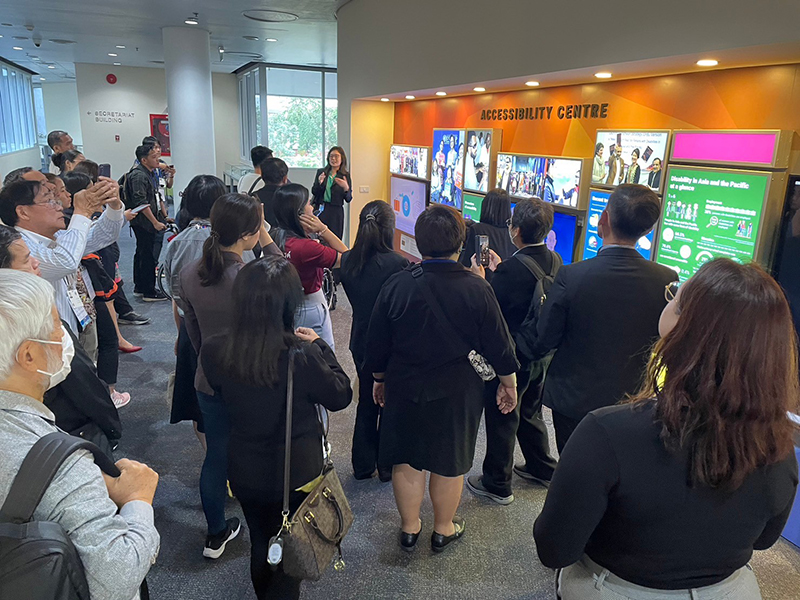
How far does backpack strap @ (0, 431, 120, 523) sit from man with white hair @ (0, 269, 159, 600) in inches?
0.8

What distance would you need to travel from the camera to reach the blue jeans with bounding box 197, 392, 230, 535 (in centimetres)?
217

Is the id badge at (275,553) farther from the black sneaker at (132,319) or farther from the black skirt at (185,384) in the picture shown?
the black sneaker at (132,319)

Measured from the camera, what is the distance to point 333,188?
648cm

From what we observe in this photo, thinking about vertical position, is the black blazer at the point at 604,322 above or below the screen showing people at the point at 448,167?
below

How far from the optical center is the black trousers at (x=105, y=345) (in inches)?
142

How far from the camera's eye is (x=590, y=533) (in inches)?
43.6

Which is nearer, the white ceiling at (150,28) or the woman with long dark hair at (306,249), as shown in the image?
the woman with long dark hair at (306,249)

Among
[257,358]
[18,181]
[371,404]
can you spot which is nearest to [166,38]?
[18,181]

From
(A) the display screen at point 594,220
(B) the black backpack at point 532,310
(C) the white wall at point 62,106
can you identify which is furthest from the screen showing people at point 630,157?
(C) the white wall at point 62,106

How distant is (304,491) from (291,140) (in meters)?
11.9

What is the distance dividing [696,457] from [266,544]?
1.41m

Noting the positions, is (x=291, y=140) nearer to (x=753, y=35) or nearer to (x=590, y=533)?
(x=753, y=35)

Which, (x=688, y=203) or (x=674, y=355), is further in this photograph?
(x=688, y=203)

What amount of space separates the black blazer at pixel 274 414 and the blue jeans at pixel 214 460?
0.38 meters
